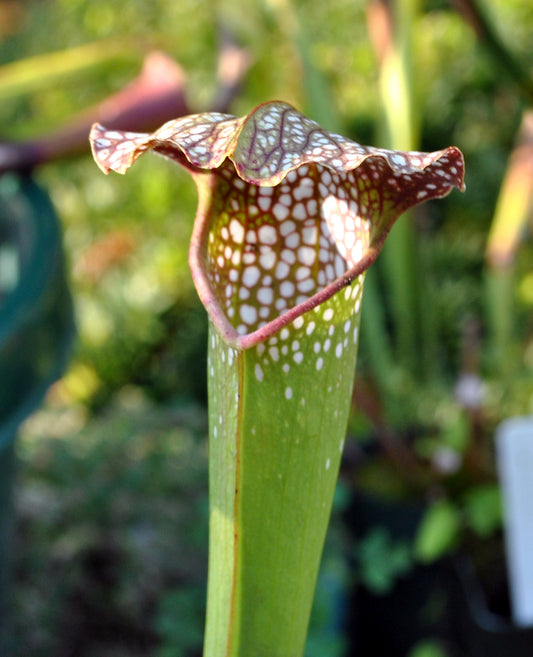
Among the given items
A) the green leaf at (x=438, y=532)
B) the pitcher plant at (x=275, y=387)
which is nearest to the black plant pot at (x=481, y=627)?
the green leaf at (x=438, y=532)

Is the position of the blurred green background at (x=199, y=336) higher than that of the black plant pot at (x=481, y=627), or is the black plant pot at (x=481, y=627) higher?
the blurred green background at (x=199, y=336)

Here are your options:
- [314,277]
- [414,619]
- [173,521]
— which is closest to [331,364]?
[314,277]

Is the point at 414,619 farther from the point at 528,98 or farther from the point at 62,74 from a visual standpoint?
the point at 62,74

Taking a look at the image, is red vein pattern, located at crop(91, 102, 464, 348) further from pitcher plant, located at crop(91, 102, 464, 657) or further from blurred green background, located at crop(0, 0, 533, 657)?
blurred green background, located at crop(0, 0, 533, 657)

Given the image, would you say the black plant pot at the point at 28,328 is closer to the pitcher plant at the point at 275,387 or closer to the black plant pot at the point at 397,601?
the pitcher plant at the point at 275,387

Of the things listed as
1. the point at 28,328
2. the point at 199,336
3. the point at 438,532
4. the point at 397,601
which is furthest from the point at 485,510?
the point at 199,336

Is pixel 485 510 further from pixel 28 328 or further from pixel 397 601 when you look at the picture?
pixel 28 328
